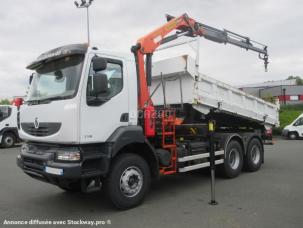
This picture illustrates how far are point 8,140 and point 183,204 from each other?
598 inches

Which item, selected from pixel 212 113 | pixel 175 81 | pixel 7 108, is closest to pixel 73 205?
pixel 175 81

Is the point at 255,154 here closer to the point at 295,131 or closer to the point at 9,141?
the point at 9,141

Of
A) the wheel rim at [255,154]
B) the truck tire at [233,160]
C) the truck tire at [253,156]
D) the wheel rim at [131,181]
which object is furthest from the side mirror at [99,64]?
the wheel rim at [255,154]

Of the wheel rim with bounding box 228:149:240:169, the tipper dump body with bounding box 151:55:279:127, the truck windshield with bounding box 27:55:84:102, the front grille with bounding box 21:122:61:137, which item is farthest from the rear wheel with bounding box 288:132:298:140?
the front grille with bounding box 21:122:61:137

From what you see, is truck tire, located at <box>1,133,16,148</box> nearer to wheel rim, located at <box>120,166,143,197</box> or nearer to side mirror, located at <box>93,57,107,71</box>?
wheel rim, located at <box>120,166,143,197</box>

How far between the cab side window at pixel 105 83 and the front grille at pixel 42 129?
669 mm

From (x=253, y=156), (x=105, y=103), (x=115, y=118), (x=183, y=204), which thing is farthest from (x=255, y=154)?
(x=105, y=103)

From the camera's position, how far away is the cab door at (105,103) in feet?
18.0

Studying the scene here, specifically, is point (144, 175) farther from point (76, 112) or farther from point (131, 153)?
point (76, 112)

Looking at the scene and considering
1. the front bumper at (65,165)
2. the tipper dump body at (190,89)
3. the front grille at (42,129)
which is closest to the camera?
the front bumper at (65,165)

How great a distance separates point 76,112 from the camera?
538cm

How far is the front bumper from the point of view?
5.28 m

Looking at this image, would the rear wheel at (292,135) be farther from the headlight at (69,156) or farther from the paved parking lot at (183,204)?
the headlight at (69,156)

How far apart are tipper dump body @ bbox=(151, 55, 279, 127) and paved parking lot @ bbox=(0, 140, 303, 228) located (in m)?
1.84
